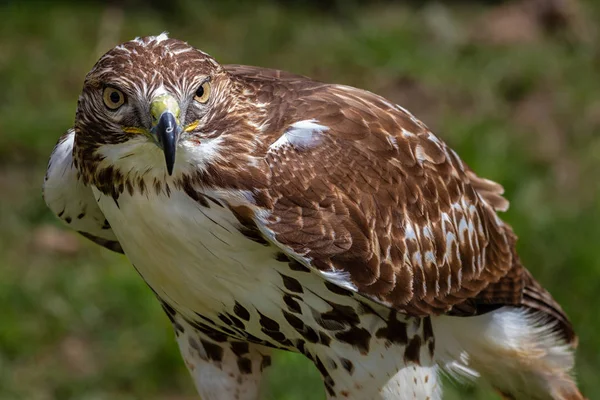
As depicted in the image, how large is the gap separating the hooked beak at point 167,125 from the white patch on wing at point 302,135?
1.41 feet

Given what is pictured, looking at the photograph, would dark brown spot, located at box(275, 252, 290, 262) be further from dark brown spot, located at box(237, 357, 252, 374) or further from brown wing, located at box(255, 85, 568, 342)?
dark brown spot, located at box(237, 357, 252, 374)

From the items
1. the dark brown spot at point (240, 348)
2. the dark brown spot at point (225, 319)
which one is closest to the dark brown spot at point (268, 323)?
the dark brown spot at point (225, 319)

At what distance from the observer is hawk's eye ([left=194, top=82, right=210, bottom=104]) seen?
347 cm

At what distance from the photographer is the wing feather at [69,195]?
4.09 m

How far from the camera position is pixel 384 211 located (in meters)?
3.95

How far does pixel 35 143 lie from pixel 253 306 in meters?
3.97

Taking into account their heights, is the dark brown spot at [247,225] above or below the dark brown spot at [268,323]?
above

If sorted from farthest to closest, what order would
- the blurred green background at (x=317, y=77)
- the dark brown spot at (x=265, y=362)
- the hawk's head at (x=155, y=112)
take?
the blurred green background at (x=317, y=77) < the dark brown spot at (x=265, y=362) < the hawk's head at (x=155, y=112)

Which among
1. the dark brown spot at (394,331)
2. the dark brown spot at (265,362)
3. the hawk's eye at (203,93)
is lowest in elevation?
the dark brown spot at (265,362)

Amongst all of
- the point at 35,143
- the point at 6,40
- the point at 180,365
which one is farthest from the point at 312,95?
the point at 6,40

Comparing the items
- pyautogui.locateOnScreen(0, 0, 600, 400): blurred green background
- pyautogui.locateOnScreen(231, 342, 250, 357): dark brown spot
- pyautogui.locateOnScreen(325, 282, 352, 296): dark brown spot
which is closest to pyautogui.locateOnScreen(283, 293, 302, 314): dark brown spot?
pyautogui.locateOnScreen(325, 282, 352, 296): dark brown spot

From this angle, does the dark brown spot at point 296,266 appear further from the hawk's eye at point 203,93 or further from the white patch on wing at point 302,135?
the hawk's eye at point 203,93

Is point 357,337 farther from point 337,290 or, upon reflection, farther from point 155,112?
point 155,112

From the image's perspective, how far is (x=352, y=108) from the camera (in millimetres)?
4039
